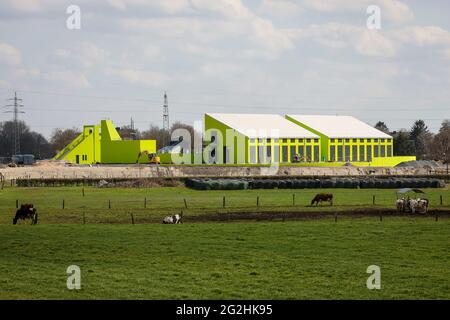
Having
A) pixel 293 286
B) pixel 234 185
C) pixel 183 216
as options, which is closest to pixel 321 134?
pixel 234 185

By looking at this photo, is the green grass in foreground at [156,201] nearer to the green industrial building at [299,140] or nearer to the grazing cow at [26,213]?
the grazing cow at [26,213]

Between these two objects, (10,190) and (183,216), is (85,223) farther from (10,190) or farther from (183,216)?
(10,190)

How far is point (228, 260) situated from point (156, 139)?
131962 millimetres

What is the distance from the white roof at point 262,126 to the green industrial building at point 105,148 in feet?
31.9

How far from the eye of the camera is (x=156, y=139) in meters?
156

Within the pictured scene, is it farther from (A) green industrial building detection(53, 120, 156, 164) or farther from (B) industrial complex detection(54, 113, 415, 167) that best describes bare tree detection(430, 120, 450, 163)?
(A) green industrial building detection(53, 120, 156, 164)

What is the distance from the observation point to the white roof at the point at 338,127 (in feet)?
328

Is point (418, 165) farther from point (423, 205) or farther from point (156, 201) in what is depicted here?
point (423, 205)

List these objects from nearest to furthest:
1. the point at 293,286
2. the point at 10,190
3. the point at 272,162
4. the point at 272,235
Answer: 1. the point at 293,286
2. the point at 272,235
3. the point at 10,190
4. the point at 272,162

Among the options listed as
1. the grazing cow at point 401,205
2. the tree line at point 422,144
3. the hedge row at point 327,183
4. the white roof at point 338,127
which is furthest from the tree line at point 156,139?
the grazing cow at point 401,205

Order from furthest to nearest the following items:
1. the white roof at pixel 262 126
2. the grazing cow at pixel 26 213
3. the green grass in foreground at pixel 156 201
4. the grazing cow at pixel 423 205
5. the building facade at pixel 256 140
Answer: the white roof at pixel 262 126
the building facade at pixel 256 140
the grazing cow at pixel 423 205
the green grass in foreground at pixel 156 201
the grazing cow at pixel 26 213

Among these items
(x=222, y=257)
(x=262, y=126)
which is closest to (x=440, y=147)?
(x=262, y=126)

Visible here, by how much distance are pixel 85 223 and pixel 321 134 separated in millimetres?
64583
